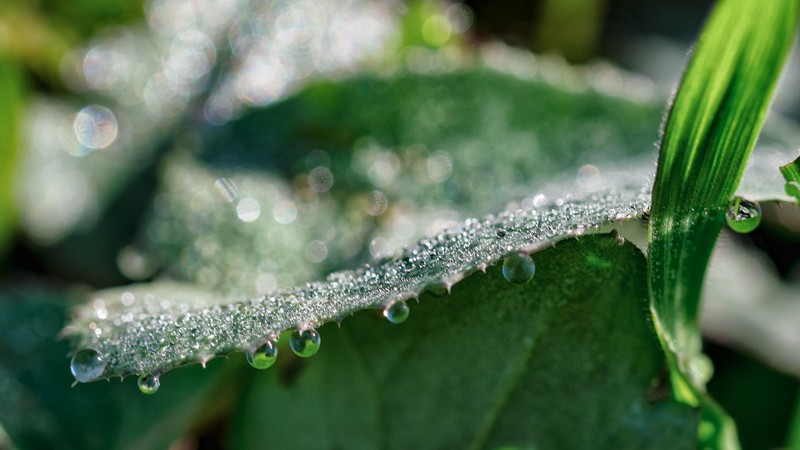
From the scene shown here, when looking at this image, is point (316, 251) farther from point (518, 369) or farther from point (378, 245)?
point (518, 369)

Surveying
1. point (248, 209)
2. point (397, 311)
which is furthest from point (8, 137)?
point (397, 311)

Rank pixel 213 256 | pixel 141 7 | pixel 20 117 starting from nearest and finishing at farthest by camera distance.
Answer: pixel 213 256, pixel 20 117, pixel 141 7

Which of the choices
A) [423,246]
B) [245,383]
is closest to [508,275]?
[423,246]

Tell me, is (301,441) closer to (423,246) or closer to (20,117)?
(423,246)

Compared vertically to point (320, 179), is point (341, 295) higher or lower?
higher

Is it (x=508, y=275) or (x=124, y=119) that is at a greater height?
(x=508, y=275)

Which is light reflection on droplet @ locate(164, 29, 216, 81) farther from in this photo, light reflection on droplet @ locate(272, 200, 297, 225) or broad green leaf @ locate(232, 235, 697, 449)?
broad green leaf @ locate(232, 235, 697, 449)

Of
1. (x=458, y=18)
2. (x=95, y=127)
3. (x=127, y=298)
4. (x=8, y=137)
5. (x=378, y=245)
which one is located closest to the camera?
(x=127, y=298)

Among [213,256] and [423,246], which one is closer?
[423,246]
